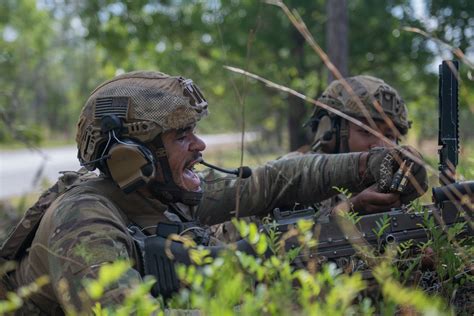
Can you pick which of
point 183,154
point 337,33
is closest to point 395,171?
point 183,154

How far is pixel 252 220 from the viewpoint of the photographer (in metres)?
4.29

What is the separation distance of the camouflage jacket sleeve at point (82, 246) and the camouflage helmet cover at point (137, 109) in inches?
15.2

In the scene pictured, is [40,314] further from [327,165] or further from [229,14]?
[229,14]

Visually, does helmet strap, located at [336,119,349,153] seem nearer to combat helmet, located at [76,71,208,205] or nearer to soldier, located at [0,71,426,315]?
soldier, located at [0,71,426,315]

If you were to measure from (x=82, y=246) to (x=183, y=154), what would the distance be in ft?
3.09

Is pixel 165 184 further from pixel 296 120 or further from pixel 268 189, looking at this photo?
pixel 296 120

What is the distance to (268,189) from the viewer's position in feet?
13.8

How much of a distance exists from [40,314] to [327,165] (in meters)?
1.64

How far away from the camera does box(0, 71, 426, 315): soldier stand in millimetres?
2947

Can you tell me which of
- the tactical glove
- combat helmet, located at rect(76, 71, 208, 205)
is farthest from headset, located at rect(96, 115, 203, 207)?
the tactical glove

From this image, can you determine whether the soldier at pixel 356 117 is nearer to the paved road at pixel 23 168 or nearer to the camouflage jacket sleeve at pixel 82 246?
Result: the camouflage jacket sleeve at pixel 82 246

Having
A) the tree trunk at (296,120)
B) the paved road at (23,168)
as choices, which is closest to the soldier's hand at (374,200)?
the tree trunk at (296,120)

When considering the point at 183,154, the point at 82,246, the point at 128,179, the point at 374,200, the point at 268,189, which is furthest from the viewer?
the point at 268,189

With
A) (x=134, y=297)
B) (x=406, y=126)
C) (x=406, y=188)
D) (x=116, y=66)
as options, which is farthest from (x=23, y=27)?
(x=134, y=297)
